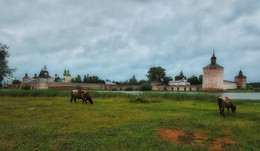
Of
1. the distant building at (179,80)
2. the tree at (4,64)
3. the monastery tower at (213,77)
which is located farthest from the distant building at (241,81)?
the tree at (4,64)

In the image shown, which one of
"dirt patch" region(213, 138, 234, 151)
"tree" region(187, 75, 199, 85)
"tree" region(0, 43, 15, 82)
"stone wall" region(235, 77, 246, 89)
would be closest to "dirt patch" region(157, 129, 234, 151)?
"dirt patch" region(213, 138, 234, 151)

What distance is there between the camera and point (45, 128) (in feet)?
21.3

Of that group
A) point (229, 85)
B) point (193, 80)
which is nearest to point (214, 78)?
point (229, 85)

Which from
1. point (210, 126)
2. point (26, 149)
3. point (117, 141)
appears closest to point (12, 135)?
point (26, 149)

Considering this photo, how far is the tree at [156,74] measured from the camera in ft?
302

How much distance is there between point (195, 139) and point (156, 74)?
8845 cm

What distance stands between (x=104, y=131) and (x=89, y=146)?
1.46m

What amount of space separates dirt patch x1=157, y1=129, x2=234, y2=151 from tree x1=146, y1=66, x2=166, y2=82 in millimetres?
86523

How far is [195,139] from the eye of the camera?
18.7ft

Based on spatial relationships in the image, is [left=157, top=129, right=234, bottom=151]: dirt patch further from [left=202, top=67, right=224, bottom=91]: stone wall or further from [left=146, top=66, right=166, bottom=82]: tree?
[left=146, top=66, right=166, bottom=82]: tree

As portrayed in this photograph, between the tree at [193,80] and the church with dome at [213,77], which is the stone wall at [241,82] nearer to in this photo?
the tree at [193,80]

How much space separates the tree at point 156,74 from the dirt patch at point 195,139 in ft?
284

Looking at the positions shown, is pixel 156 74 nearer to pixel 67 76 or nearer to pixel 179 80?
pixel 179 80

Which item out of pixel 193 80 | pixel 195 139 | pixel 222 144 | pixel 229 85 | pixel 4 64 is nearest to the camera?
pixel 222 144
